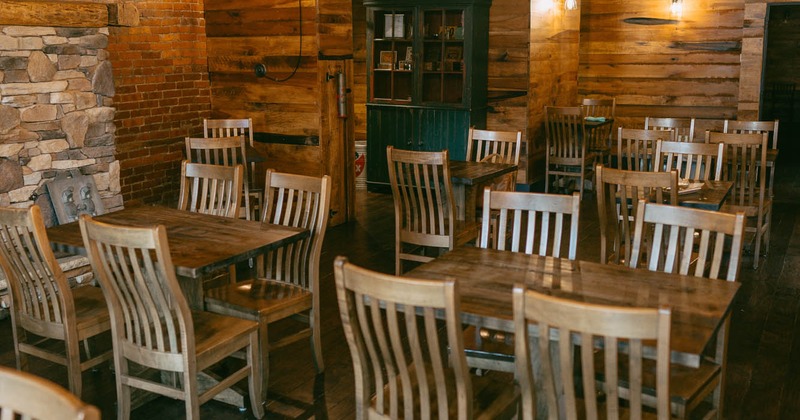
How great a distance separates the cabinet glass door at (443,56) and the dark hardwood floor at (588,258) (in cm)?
246

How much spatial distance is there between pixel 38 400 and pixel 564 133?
7.01m

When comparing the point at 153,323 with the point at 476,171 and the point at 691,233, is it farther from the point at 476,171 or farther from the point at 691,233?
the point at 476,171

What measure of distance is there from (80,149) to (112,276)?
2410mm

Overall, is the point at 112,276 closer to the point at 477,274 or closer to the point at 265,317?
the point at 265,317

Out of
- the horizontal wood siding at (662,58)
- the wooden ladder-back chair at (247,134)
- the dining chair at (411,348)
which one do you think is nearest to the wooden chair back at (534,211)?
the dining chair at (411,348)

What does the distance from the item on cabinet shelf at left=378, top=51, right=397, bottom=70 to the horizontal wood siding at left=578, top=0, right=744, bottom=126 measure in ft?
9.08

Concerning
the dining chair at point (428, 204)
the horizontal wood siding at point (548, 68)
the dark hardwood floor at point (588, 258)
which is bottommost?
the dark hardwood floor at point (588, 258)

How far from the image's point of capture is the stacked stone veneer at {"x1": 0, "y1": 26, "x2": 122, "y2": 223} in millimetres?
4609

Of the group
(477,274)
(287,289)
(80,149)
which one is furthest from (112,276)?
(80,149)

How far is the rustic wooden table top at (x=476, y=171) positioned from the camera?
4922 millimetres

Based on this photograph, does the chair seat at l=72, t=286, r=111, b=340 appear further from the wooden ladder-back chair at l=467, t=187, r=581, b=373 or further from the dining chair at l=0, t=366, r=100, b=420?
the dining chair at l=0, t=366, r=100, b=420

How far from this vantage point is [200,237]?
3492mm

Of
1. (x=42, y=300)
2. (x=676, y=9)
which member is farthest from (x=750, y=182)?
(x=42, y=300)

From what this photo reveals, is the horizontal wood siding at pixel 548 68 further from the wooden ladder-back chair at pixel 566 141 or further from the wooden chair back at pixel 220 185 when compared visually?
the wooden chair back at pixel 220 185
